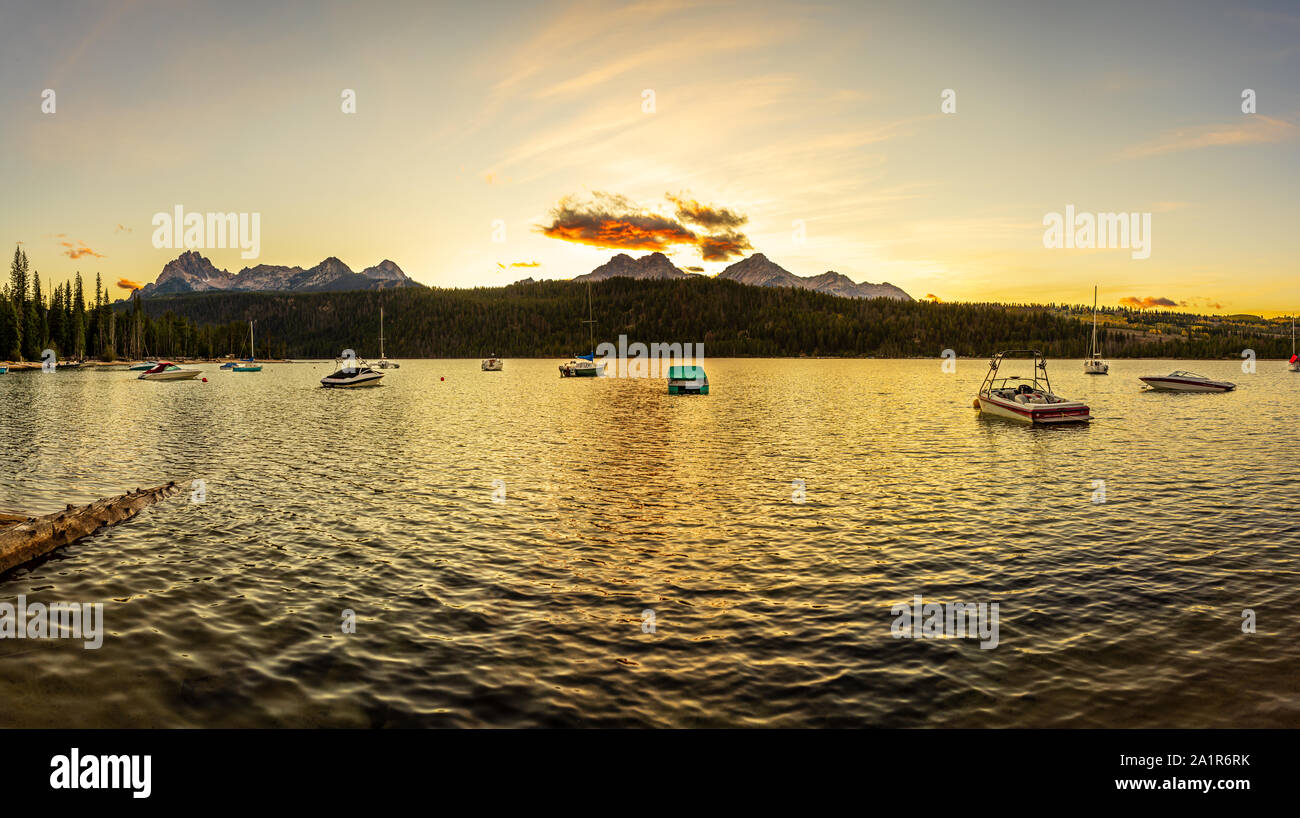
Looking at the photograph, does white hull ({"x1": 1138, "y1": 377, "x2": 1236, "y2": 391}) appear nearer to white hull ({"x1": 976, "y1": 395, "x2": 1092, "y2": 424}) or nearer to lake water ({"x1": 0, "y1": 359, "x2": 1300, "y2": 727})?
white hull ({"x1": 976, "y1": 395, "x2": 1092, "y2": 424})

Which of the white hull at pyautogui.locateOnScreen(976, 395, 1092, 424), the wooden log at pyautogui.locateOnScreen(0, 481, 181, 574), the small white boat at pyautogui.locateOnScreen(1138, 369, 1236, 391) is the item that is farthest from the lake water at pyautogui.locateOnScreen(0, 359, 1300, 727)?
the small white boat at pyautogui.locateOnScreen(1138, 369, 1236, 391)

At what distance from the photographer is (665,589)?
16.1 metres

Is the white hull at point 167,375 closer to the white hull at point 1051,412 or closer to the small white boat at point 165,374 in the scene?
the small white boat at point 165,374

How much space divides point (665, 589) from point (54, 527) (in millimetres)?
16980

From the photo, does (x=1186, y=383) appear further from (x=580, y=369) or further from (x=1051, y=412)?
(x=580, y=369)

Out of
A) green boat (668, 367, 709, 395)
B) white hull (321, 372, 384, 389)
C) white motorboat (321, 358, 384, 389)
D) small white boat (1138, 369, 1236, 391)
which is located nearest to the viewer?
small white boat (1138, 369, 1236, 391)

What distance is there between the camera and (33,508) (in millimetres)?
24125

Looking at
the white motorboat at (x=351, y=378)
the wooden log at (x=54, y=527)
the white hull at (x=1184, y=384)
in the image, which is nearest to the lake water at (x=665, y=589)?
the wooden log at (x=54, y=527)

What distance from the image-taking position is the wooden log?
1741 cm

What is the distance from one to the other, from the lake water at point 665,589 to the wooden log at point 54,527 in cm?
54

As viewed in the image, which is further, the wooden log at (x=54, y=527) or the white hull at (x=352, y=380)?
the white hull at (x=352, y=380)

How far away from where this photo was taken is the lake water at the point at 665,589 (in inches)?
417

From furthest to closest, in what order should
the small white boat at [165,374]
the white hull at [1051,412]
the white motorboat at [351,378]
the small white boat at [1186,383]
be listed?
the small white boat at [165,374], the white motorboat at [351,378], the small white boat at [1186,383], the white hull at [1051,412]

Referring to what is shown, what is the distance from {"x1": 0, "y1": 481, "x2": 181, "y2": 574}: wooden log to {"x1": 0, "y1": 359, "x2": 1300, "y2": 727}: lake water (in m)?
0.54
